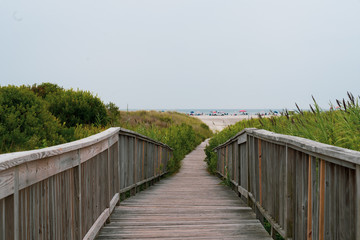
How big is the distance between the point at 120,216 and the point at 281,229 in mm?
2506

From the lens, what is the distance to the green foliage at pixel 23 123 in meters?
8.28

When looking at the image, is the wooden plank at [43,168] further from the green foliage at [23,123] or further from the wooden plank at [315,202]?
the green foliage at [23,123]

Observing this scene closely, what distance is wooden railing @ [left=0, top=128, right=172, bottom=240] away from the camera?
1896 millimetres

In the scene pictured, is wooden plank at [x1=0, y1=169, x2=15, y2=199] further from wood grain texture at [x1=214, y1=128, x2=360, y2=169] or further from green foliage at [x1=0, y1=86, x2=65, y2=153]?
green foliage at [x1=0, y1=86, x2=65, y2=153]

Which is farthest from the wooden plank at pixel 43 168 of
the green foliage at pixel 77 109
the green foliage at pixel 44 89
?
the green foliage at pixel 44 89

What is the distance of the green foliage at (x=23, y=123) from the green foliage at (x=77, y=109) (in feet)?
12.3

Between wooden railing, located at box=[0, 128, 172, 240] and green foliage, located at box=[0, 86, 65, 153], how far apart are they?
367 centimetres

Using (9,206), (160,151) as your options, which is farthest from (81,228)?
(160,151)

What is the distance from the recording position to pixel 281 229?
3.80m

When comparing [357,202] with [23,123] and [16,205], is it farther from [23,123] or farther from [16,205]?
[23,123]

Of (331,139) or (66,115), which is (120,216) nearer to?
(331,139)

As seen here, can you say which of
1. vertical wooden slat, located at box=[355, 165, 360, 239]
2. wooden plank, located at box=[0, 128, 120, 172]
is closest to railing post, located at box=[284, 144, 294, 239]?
vertical wooden slat, located at box=[355, 165, 360, 239]

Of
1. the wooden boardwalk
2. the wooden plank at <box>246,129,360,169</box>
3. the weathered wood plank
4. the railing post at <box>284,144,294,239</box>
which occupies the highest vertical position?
the wooden plank at <box>246,129,360,169</box>

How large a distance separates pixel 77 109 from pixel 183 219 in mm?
9834
